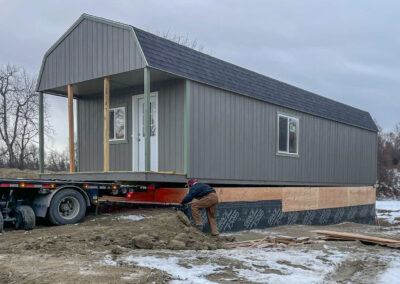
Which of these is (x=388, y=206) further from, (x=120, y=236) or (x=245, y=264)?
(x=245, y=264)

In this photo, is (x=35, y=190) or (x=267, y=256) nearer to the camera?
(x=267, y=256)

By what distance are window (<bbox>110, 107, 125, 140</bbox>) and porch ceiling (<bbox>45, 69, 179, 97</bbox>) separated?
24.9 inches

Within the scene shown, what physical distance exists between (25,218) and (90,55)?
4542mm

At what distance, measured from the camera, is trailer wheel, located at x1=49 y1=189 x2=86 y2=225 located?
9117 millimetres

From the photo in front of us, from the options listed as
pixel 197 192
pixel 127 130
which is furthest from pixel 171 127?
pixel 197 192

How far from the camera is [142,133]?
39.4 ft

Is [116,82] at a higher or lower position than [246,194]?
higher

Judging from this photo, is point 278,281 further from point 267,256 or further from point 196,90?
point 196,90

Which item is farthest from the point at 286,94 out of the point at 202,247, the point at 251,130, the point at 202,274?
the point at 202,274


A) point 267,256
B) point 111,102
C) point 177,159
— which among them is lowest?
point 267,256

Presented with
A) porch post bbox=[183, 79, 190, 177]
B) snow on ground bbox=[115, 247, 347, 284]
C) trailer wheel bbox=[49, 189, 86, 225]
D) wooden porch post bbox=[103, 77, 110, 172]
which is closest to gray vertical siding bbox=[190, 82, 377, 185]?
porch post bbox=[183, 79, 190, 177]

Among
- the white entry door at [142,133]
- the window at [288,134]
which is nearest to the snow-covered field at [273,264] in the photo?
the white entry door at [142,133]

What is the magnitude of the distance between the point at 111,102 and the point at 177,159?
313 cm

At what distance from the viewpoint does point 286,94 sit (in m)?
14.7
